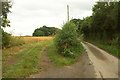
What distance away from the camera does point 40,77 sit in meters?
5.86

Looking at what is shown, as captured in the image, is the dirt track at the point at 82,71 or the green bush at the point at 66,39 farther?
the green bush at the point at 66,39

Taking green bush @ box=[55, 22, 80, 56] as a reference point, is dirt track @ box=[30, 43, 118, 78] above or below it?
below

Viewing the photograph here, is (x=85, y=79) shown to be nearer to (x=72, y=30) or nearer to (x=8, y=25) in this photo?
(x=72, y=30)

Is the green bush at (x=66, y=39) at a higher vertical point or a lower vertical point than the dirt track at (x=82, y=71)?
higher

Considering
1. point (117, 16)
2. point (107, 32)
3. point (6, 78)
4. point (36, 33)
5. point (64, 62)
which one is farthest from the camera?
point (36, 33)

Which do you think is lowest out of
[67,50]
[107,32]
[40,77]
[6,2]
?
[40,77]

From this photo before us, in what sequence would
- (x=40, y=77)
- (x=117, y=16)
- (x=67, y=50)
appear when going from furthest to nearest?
(x=67, y=50) < (x=40, y=77) < (x=117, y=16)

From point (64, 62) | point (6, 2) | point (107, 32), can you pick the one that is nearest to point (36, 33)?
point (6, 2)

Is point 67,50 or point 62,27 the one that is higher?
point 62,27

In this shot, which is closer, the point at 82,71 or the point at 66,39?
the point at 82,71

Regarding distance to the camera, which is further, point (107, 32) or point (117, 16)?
point (107, 32)

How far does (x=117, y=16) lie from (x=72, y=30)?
9704 mm

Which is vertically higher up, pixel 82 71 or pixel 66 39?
pixel 66 39

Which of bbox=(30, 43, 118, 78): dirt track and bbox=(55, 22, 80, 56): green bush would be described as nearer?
bbox=(30, 43, 118, 78): dirt track
